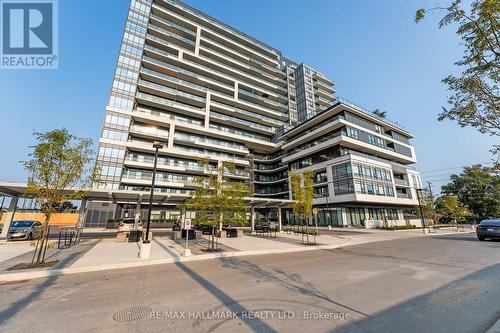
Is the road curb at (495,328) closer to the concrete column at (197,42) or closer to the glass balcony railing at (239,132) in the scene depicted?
the glass balcony railing at (239,132)

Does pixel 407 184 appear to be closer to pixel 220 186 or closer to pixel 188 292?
pixel 220 186

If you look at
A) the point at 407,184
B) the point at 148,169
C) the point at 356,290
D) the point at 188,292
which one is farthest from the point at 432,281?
the point at 407,184

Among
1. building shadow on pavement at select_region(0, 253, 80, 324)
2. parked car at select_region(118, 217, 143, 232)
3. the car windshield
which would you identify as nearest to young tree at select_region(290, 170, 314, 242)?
parked car at select_region(118, 217, 143, 232)

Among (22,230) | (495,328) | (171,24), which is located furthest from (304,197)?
(171,24)

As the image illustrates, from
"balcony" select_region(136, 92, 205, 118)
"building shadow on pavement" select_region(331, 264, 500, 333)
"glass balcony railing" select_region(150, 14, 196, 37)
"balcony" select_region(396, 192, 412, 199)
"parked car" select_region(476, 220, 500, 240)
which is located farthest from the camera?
"glass balcony railing" select_region(150, 14, 196, 37)

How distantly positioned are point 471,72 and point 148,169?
45699mm

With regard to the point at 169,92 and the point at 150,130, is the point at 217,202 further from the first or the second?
the point at 169,92

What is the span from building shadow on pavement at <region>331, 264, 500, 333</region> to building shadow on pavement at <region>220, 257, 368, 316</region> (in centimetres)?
58

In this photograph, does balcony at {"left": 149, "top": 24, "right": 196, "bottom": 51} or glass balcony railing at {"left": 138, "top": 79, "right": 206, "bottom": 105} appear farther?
balcony at {"left": 149, "top": 24, "right": 196, "bottom": 51}

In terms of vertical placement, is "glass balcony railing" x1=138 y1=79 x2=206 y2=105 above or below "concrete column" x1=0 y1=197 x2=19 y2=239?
above

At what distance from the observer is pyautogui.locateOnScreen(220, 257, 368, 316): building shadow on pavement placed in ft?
17.9

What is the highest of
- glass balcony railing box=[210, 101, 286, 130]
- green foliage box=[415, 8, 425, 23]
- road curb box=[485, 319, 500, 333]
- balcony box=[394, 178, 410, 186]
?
glass balcony railing box=[210, 101, 286, 130]

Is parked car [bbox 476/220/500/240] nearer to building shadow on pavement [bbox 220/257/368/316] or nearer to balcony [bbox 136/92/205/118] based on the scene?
building shadow on pavement [bbox 220/257/368/316]

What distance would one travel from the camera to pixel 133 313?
4621 mm
